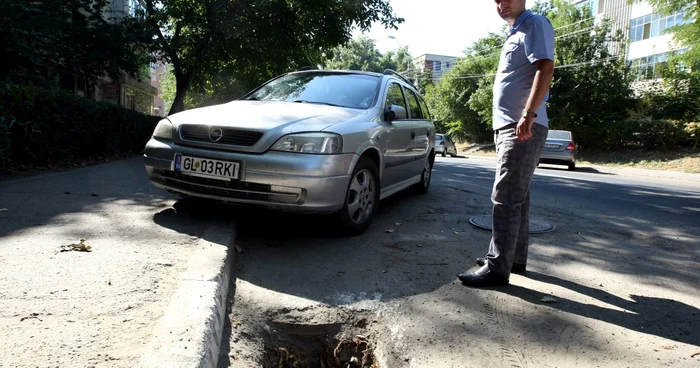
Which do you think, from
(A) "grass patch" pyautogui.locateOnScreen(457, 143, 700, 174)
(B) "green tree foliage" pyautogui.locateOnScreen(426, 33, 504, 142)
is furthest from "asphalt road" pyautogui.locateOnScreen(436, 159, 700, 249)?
(B) "green tree foliage" pyautogui.locateOnScreen(426, 33, 504, 142)

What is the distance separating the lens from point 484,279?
3.36 meters

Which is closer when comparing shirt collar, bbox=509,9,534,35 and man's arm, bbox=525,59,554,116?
man's arm, bbox=525,59,554,116

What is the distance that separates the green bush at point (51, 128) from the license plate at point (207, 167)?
12.2ft

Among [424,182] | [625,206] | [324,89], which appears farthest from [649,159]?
[324,89]

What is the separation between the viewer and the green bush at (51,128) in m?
6.60

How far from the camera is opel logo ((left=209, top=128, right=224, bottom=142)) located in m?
4.11

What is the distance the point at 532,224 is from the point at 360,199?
2042 mm

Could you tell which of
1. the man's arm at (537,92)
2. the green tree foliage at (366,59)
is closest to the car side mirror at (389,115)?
the man's arm at (537,92)

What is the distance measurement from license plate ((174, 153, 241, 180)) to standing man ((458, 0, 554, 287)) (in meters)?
1.93

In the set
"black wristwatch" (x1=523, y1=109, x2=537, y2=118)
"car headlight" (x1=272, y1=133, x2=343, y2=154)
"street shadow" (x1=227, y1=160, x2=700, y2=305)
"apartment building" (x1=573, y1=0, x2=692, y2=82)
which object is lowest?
"street shadow" (x1=227, y1=160, x2=700, y2=305)

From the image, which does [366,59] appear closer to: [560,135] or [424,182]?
[560,135]

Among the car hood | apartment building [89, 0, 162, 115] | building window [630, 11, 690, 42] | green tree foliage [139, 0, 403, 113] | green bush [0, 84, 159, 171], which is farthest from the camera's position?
building window [630, 11, 690, 42]

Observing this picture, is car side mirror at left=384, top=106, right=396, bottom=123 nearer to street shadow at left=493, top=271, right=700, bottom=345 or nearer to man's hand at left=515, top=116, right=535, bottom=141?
man's hand at left=515, top=116, right=535, bottom=141

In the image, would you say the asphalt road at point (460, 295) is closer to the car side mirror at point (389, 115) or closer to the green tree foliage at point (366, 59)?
the car side mirror at point (389, 115)
